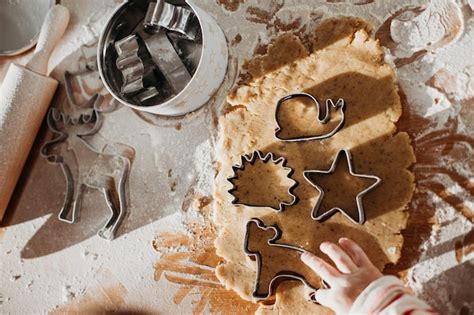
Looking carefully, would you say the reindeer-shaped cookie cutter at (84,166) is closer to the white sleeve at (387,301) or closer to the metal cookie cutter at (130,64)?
the metal cookie cutter at (130,64)

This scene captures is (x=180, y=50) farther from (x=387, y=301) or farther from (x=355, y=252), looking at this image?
(x=387, y=301)

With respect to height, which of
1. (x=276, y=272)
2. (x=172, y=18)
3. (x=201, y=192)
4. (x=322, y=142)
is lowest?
(x=276, y=272)

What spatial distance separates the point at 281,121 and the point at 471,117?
1.45ft

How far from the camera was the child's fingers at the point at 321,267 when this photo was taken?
118 cm

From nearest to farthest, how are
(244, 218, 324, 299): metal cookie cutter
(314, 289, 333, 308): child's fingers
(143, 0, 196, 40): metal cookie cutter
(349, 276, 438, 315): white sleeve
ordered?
1. (349, 276, 438, 315): white sleeve
2. (314, 289, 333, 308): child's fingers
3. (244, 218, 324, 299): metal cookie cutter
4. (143, 0, 196, 40): metal cookie cutter

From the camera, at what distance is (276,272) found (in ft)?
4.33

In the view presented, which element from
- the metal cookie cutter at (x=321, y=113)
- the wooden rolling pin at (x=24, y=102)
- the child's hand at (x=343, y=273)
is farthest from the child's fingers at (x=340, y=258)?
the wooden rolling pin at (x=24, y=102)

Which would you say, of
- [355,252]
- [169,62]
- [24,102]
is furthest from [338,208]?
[24,102]

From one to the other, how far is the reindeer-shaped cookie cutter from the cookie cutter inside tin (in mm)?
129

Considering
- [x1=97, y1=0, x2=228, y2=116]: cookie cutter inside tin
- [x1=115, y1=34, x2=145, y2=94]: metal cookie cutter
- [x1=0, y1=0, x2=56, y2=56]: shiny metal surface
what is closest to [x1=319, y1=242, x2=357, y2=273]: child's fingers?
[x1=97, y1=0, x2=228, y2=116]: cookie cutter inside tin

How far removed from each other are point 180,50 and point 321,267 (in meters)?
0.69

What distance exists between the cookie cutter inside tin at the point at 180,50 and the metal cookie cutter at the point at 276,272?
36 centimetres

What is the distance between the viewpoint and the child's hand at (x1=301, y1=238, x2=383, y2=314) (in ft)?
3.77

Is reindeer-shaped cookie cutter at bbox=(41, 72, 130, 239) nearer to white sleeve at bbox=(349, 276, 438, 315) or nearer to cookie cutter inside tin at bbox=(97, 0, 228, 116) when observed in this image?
cookie cutter inside tin at bbox=(97, 0, 228, 116)
